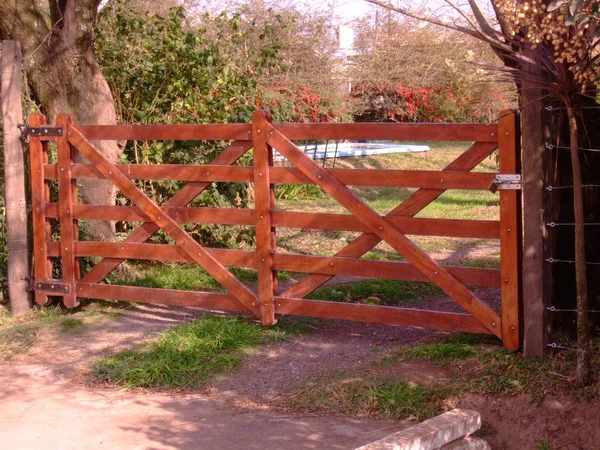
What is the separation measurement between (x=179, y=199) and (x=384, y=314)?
2183 millimetres

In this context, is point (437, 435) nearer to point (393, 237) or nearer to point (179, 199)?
point (393, 237)

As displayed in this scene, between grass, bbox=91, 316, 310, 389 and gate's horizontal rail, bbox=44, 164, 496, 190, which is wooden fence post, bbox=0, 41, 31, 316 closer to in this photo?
gate's horizontal rail, bbox=44, 164, 496, 190

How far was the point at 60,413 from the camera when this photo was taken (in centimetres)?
573

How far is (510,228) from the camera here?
227 inches

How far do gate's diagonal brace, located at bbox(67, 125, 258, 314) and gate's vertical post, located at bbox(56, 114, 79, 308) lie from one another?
0.10 m

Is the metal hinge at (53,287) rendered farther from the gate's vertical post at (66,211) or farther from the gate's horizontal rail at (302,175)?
the gate's horizontal rail at (302,175)

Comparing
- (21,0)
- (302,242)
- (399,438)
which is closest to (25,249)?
(21,0)

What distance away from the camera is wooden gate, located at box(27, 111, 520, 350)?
5.91 m

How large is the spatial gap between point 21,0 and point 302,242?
4.68 meters

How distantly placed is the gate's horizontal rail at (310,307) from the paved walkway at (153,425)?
1.12m

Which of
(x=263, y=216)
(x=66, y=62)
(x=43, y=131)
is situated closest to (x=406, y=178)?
(x=263, y=216)

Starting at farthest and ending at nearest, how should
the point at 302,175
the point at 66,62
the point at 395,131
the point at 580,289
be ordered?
1. the point at 66,62
2. the point at 302,175
3. the point at 395,131
4. the point at 580,289

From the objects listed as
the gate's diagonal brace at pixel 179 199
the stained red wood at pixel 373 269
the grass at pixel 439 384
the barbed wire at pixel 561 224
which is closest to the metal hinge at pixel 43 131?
the gate's diagonal brace at pixel 179 199

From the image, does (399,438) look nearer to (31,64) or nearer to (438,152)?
(31,64)
